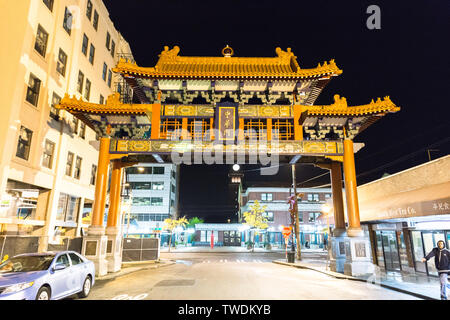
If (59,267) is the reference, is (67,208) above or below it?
above

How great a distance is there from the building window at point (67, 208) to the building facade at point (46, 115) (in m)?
0.07

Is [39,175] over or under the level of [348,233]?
over

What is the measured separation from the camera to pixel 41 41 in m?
17.0

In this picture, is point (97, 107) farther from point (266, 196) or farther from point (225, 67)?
point (266, 196)

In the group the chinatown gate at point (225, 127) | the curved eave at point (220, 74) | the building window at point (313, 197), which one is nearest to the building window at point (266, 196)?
the building window at point (313, 197)

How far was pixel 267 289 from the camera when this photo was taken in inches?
406

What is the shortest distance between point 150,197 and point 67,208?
123 ft

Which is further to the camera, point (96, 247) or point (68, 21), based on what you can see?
point (68, 21)

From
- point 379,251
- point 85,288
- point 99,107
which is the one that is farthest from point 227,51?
point 379,251

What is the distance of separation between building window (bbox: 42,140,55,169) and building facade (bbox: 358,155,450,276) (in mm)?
19502

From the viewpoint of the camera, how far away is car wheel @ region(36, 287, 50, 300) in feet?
22.1
